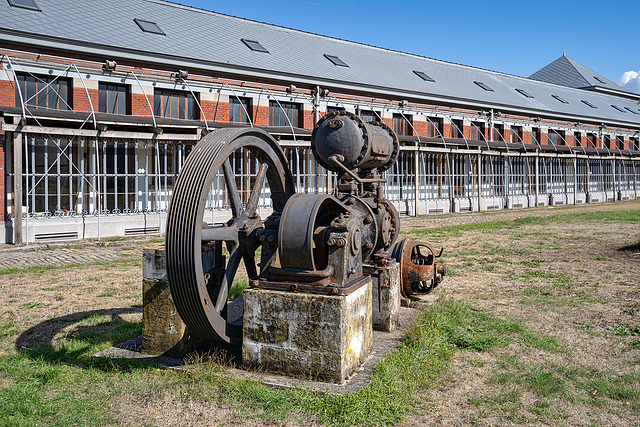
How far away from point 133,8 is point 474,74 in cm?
2091

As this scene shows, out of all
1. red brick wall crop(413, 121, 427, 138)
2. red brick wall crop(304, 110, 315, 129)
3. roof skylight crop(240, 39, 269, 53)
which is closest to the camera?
red brick wall crop(304, 110, 315, 129)

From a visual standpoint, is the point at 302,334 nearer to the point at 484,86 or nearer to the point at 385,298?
the point at 385,298

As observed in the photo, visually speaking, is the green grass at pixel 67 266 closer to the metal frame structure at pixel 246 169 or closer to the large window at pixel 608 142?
the metal frame structure at pixel 246 169

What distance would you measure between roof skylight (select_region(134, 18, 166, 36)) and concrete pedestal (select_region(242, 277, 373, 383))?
675 inches

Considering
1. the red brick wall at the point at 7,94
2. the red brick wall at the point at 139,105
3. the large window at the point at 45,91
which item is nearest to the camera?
the red brick wall at the point at 7,94

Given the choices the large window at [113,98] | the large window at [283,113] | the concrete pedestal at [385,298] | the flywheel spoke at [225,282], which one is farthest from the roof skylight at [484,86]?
the flywheel spoke at [225,282]

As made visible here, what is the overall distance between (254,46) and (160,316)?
61.5 ft

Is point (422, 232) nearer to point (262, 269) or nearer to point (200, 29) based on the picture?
point (262, 269)

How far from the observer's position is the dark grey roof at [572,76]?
4169cm

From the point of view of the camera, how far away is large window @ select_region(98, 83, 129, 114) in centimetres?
1609

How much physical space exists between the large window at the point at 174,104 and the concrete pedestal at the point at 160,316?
14.0m

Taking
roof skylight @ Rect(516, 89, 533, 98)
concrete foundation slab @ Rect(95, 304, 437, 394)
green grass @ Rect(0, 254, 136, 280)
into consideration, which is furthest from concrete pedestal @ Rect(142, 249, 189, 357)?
roof skylight @ Rect(516, 89, 533, 98)

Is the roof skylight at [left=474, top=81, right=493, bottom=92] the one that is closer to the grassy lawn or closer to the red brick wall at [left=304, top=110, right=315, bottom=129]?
the red brick wall at [left=304, top=110, right=315, bottom=129]

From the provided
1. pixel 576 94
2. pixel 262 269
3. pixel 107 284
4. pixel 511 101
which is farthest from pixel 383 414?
pixel 576 94
